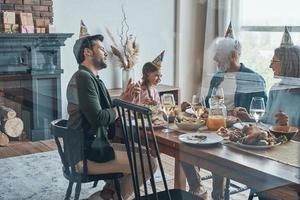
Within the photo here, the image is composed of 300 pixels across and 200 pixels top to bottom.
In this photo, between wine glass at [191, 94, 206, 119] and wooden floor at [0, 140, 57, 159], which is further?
wooden floor at [0, 140, 57, 159]

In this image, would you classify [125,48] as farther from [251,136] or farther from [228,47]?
[251,136]

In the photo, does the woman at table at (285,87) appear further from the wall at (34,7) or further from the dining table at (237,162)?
the wall at (34,7)

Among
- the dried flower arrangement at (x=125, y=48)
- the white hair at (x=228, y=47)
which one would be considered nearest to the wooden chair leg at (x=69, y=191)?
the white hair at (x=228, y=47)

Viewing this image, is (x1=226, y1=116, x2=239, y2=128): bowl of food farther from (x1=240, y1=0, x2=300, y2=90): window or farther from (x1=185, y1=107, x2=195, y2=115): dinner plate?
(x1=240, y1=0, x2=300, y2=90): window

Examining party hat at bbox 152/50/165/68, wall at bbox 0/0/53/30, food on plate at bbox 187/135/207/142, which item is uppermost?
wall at bbox 0/0/53/30

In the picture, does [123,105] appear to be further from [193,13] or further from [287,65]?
[193,13]

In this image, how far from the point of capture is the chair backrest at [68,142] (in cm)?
210

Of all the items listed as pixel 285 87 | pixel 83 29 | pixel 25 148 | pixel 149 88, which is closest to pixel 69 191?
pixel 149 88

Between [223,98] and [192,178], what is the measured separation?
1.66 feet

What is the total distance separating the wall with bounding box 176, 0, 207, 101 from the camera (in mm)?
4020

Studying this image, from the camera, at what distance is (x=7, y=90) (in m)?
3.87

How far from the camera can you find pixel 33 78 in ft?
→ 13.0

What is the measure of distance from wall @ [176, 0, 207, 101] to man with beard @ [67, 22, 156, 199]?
1.85 meters

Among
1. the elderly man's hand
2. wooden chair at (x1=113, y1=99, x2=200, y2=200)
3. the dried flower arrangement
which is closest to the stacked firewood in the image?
the dried flower arrangement
